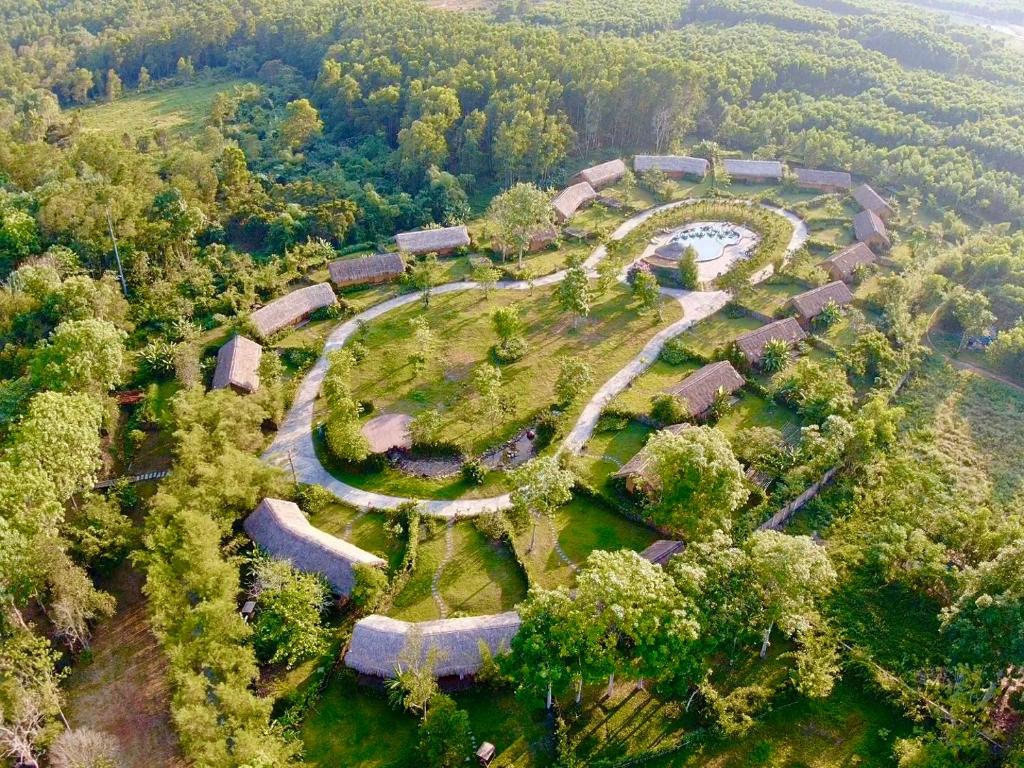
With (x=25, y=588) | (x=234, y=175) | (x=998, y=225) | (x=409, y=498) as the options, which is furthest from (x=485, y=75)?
(x=25, y=588)

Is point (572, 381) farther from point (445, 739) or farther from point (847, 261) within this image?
point (847, 261)

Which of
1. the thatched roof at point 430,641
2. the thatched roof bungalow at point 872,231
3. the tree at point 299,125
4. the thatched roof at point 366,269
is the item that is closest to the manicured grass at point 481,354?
the thatched roof at point 366,269

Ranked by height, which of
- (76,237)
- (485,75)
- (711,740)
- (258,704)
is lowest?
(711,740)

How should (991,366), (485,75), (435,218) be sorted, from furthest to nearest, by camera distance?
(485,75) → (435,218) → (991,366)

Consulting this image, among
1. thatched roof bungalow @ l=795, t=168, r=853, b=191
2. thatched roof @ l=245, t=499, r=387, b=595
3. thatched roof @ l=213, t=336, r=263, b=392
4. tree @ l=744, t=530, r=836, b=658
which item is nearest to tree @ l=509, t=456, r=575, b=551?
thatched roof @ l=245, t=499, r=387, b=595

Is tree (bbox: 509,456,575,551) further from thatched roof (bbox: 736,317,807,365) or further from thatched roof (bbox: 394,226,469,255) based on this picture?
thatched roof (bbox: 394,226,469,255)

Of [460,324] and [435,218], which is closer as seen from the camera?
[460,324]

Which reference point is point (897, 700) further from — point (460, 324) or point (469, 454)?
point (460, 324)
